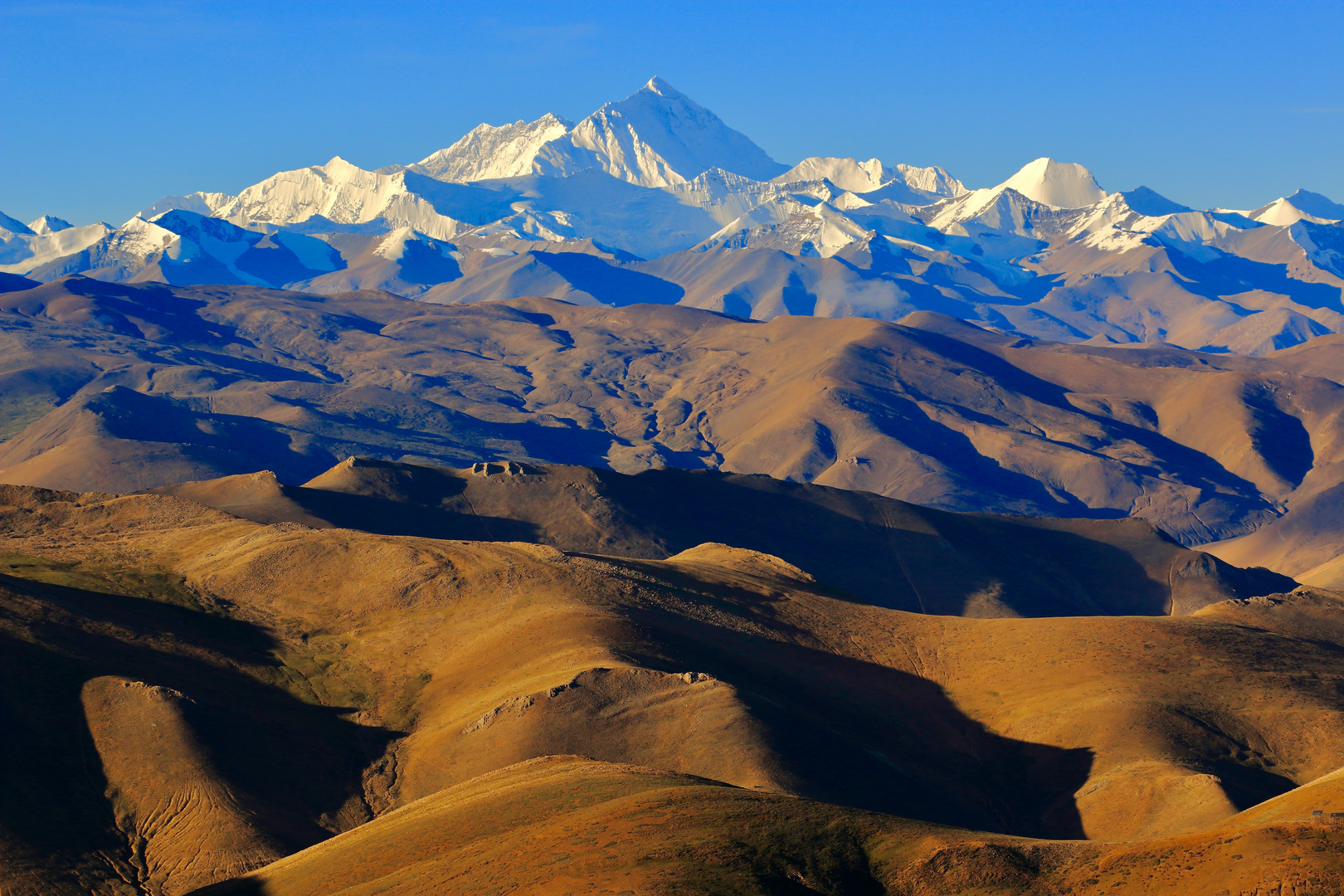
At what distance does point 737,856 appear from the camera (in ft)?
130

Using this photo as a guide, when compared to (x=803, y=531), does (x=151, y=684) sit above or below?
above

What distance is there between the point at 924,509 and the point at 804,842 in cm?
15169

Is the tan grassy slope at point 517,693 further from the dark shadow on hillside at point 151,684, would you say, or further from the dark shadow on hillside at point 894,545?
the dark shadow on hillside at point 894,545

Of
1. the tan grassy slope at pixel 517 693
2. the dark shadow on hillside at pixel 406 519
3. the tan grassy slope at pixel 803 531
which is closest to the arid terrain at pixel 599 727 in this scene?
the tan grassy slope at pixel 517 693

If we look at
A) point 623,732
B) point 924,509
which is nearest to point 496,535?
point 924,509

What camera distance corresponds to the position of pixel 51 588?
254ft

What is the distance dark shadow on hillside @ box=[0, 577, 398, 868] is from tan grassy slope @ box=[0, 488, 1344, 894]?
20cm

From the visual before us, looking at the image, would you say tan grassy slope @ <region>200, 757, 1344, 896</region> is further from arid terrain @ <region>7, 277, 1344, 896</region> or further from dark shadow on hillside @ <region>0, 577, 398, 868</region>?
dark shadow on hillside @ <region>0, 577, 398, 868</region>

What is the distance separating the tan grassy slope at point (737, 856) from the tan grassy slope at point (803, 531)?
104m

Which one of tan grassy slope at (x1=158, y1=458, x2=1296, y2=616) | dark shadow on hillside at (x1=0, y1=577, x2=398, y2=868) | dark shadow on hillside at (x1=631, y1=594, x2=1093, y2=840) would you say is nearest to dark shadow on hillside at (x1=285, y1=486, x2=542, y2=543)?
tan grassy slope at (x1=158, y1=458, x2=1296, y2=616)

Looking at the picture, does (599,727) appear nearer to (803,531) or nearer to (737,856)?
(737,856)

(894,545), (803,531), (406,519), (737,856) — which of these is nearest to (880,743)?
(737,856)

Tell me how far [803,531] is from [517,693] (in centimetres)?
10860

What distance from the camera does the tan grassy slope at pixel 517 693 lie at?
200ft
